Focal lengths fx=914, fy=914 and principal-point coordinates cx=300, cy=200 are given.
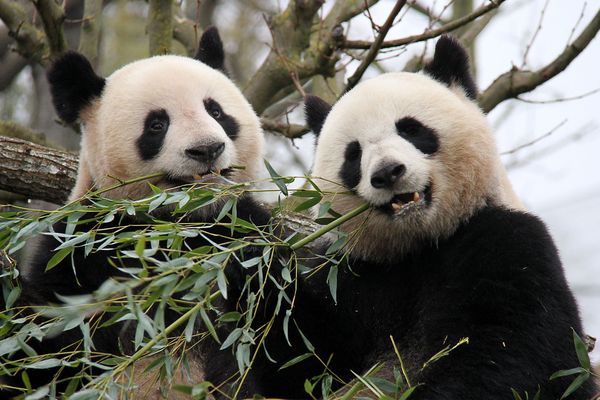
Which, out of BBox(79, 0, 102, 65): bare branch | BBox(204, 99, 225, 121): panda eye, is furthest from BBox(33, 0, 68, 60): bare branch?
BBox(204, 99, 225, 121): panda eye

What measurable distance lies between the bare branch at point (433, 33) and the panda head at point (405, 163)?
1.14 meters

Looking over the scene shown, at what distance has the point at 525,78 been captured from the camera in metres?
6.64

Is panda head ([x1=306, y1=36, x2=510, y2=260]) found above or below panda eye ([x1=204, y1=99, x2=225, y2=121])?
below

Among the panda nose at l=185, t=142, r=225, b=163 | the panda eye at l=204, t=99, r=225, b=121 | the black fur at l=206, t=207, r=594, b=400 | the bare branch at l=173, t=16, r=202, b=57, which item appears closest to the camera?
the black fur at l=206, t=207, r=594, b=400

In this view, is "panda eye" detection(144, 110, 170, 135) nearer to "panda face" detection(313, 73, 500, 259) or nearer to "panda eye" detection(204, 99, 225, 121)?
"panda eye" detection(204, 99, 225, 121)

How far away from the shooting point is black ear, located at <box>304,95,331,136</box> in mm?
5371

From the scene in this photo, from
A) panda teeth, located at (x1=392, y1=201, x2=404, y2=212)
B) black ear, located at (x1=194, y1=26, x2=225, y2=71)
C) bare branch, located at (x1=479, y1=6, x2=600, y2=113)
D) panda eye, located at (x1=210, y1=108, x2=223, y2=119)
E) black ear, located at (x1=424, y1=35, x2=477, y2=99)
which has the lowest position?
panda teeth, located at (x1=392, y1=201, x2=404, y2=212)

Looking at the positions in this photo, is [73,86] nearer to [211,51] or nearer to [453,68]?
[211,51]

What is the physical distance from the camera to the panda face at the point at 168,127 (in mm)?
5344

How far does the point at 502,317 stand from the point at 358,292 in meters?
0.98

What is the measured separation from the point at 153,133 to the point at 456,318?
228 cm

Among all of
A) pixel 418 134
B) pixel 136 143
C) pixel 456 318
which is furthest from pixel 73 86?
pixel 456 318

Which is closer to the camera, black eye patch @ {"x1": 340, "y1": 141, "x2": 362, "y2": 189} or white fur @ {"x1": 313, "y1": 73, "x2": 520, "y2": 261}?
white fur @ {"x1": 313, "y1": 73, "x2": 520, "y2": 261}

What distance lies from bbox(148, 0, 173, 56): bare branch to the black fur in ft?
9.63
